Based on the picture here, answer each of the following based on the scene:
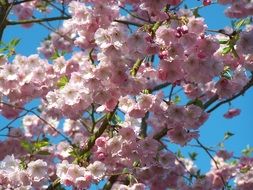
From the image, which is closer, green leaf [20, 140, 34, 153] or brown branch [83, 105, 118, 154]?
brown branch [83, 105, 118, 154]

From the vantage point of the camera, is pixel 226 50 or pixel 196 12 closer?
pixel 226 50

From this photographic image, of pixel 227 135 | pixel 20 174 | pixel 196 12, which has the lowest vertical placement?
pixel 20 174

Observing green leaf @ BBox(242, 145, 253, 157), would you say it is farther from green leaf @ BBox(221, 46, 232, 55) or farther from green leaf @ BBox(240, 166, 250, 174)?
green leaf @ BBox(221, 46, 232, 55)

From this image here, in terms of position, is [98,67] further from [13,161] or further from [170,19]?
[13,161]

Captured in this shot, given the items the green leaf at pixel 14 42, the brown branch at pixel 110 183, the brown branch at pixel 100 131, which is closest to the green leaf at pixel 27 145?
the brown branch at pixel 100 131

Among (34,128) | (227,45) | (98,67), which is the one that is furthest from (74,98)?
(34,128)

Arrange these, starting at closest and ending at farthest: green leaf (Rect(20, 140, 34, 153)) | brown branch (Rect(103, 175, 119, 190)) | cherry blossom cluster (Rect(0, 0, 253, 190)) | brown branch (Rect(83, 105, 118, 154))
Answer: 1. cherry blossom cluster (Rect(0, 0, 253, 190))
2. brown branch (Rect(83, 105, 118, 154))
3. green leaf (Rect(20, 140, 34, 153))
4. brown branch (Rect(103, 175, 119, 190))

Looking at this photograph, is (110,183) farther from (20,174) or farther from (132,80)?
(132,80)

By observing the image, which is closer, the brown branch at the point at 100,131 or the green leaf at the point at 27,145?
the brown branch at the point at 100,131

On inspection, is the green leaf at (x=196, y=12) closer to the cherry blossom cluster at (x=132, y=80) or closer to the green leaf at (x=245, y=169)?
the cherry blossom cluster at (x=132, y=80)

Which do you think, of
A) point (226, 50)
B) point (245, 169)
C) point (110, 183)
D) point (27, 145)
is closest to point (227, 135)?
point (245, 169)

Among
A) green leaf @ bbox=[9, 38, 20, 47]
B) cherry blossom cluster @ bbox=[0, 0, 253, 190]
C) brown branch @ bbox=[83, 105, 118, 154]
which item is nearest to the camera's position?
cherry blossom cluster @ bbox=[0, 0, 253, 190]

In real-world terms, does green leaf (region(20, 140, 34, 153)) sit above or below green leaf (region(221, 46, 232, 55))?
below

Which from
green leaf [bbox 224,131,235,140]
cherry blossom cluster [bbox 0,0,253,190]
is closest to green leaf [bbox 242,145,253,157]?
green leaf [bbox 224,131,235,140]
